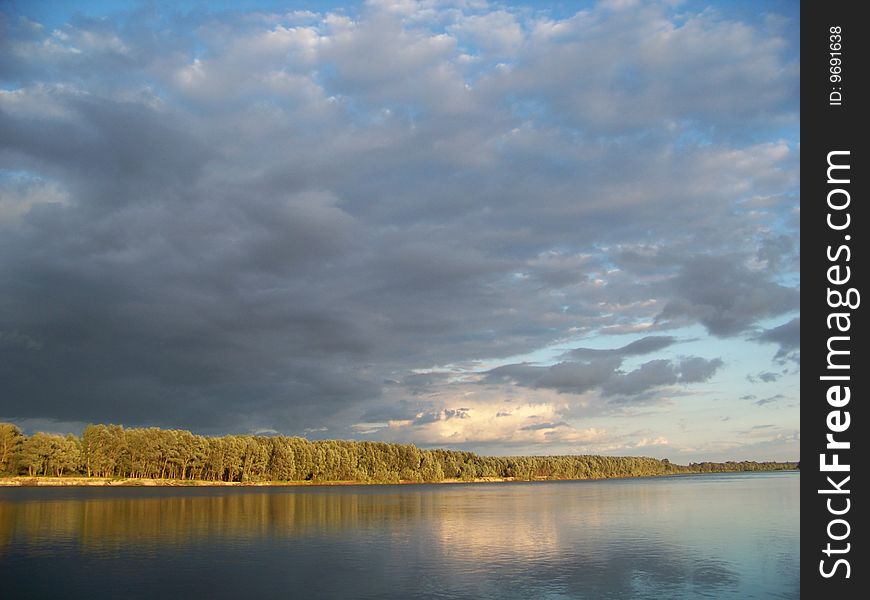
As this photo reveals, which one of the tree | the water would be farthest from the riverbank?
the water

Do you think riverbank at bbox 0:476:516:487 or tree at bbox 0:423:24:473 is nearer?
riverbank at bbox 0:476:516:487

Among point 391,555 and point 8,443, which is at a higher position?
point 391,555

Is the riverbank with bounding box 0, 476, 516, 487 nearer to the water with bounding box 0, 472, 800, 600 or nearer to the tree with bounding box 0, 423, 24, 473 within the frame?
the tree with bounding box 0, 423, 24, 473

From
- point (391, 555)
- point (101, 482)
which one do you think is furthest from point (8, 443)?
point (391, 555)

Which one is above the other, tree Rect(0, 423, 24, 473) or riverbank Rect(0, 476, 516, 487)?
tree Rect(0, 423, 24, 473)

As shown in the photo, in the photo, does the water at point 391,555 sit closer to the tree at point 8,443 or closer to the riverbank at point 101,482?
the riverbank at point 101,482

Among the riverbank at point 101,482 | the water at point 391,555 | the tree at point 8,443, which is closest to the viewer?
the water at point 391,555

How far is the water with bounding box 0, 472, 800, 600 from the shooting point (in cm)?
3806

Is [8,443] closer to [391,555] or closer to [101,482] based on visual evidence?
[101,482]

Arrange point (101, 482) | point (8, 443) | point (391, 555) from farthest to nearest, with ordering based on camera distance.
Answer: point (101, 482)
point (8, 443)
point (391, 555)

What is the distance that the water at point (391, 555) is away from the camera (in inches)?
1499

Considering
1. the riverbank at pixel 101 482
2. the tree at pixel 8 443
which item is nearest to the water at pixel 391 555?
the riverbank at pixel 101 482

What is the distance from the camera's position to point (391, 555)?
5112 centimetres

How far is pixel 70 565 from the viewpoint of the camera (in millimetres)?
43812
